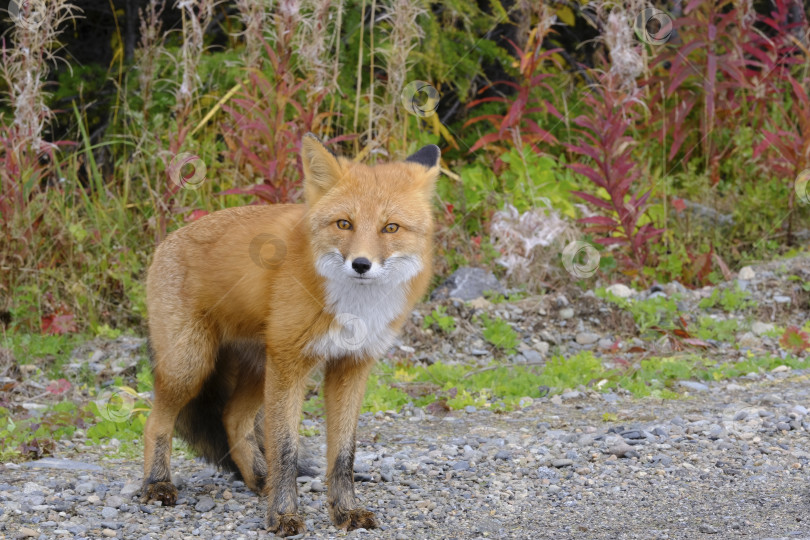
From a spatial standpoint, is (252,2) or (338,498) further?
(252,2)

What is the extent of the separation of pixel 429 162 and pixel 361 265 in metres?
1.00

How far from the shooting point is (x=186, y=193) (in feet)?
24.4

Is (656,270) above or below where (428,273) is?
below

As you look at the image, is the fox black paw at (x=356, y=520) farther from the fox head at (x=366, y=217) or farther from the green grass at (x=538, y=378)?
the green grass at (x=538, y=378)

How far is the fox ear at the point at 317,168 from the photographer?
404 centimetres

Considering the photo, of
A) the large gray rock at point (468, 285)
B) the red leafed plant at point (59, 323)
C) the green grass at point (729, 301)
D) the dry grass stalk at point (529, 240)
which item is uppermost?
the dry grass stalk at point (529, 240)

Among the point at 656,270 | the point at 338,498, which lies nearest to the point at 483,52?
the point at 656,270

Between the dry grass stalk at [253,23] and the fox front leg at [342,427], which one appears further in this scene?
the dry grass stalk at [253,23]

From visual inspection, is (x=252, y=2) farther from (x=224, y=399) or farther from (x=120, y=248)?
(x=224, y=399)

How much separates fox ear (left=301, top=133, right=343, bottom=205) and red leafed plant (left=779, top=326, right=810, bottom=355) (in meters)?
4.29

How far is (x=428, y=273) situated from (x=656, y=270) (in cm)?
433

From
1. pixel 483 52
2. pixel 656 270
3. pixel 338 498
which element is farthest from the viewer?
pixel 483 52


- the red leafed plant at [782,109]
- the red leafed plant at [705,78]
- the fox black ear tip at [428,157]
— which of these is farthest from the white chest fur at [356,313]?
the red leafed plant at [782,109]

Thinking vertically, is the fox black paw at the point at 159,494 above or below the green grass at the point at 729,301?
below
